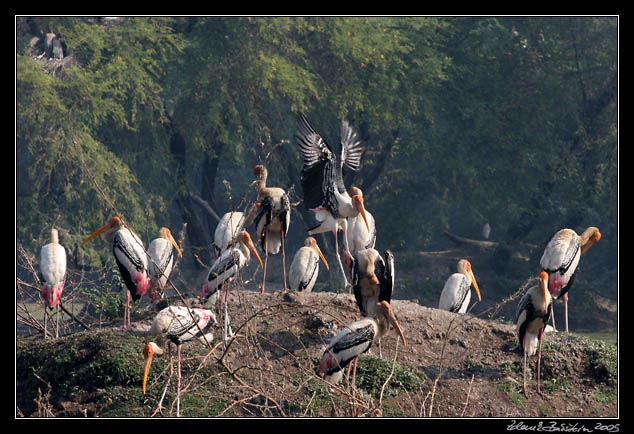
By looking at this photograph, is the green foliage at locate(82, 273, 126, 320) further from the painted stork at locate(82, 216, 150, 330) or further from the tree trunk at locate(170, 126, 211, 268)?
the tree trunk at locate(170, 126, 211, 268)

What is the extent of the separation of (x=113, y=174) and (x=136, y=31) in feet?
10.7

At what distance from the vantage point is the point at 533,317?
974 centimetres

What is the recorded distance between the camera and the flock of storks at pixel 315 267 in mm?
8930

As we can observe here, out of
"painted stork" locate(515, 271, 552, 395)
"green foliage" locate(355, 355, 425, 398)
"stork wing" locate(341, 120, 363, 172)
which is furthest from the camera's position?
"stork wing" locate(341, 120, 363, 172)

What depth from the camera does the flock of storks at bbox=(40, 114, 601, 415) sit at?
893cm

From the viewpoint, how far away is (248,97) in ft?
66.0

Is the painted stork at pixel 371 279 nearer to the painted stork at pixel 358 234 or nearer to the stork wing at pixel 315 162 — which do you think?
the painted stork at pixel 358 234

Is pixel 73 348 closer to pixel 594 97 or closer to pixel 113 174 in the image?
pixel 113 174

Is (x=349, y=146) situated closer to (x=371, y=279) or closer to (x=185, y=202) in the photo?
(x=371, y=279)

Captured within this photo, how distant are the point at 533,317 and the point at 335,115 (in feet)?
37.4

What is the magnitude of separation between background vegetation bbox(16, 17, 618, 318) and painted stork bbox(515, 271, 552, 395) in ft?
31.9

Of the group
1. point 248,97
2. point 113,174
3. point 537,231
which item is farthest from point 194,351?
point 537,231

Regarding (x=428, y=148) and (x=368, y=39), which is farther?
(x=428, y=148)

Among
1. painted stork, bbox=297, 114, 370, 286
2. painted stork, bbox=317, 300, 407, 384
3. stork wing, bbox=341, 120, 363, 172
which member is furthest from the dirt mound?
stork wing, bbox=341, 120, 363, 172
